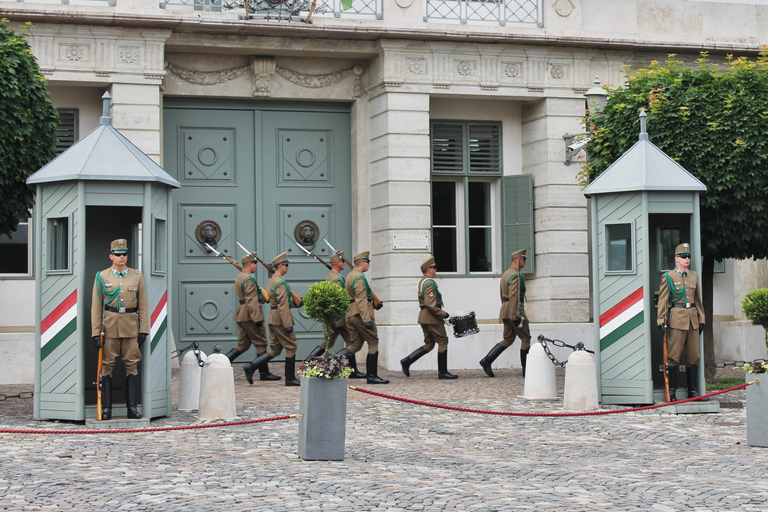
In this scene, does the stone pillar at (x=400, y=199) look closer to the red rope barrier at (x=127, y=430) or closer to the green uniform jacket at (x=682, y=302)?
the green uniform jacket at (x=682, y=302)

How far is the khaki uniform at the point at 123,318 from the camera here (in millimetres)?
10289

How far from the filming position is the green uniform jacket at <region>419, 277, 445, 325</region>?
14.7 metres

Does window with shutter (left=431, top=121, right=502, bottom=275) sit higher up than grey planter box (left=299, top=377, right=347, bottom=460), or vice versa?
window with shutter (left=431, top=121, right=502, bottom=275)

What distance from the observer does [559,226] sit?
57.8 feet

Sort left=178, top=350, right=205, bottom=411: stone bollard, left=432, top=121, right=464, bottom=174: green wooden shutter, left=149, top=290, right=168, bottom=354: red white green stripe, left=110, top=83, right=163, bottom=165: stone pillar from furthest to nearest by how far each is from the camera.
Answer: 1. left=432, top=121, right=464, bottom=174: green wooden shutter
2. left=110, top=83, right=163, bottom=165: stone pillar
3. left=178, top=350, right=205, bottom=411: stone bollard
4. left=149, top=290, right=168, bottom=354: red white green stripe

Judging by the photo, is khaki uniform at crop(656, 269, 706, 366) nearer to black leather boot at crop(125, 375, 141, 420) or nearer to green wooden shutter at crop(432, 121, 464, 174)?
black leather boot at crop(125, 375, 141, 420)

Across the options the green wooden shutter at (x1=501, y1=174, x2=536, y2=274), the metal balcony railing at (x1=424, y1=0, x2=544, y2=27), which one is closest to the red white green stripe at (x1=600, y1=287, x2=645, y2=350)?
the green wooden shutter at (x1=501, y1=174, x2=536, y2=274)

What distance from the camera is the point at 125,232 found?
451 inches

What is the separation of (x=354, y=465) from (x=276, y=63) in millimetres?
10215

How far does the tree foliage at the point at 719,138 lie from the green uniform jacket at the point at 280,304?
188 inches

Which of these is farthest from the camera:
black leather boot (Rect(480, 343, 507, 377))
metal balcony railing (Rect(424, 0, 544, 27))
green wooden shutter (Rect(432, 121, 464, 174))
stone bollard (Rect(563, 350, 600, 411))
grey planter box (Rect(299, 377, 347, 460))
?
green wooden shutter (Rect(432, 121, 464, 174))

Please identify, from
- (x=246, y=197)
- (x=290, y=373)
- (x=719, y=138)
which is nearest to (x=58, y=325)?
(x=290, y=373)

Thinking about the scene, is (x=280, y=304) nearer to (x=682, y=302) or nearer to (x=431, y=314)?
(x=431, y=314)

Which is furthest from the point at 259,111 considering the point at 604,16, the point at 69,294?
the point at 69,294
